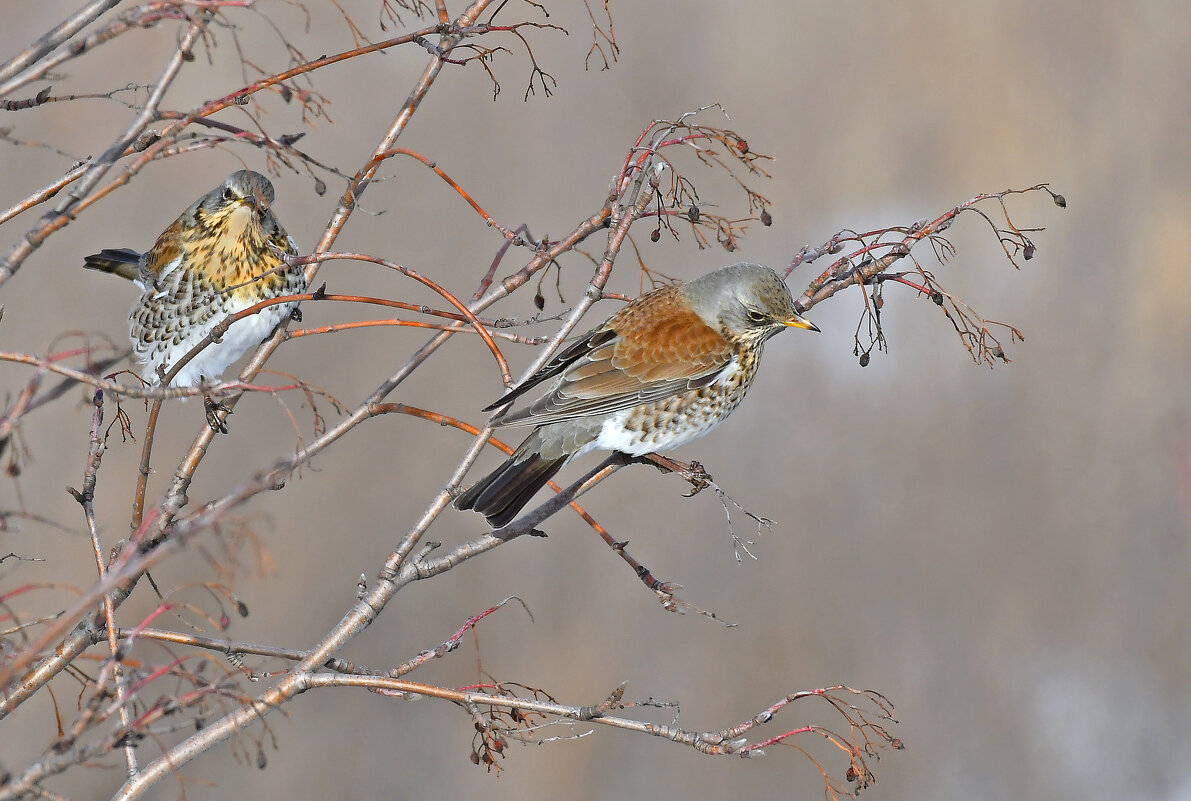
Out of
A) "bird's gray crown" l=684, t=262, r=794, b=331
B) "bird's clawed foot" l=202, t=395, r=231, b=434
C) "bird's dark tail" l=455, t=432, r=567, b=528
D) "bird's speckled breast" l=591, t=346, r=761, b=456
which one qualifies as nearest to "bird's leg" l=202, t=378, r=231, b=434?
"bird's clawed foot" l=202, t=395, r=231, b=434

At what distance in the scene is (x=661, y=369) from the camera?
3.86m

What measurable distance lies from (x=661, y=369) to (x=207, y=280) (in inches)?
67.2

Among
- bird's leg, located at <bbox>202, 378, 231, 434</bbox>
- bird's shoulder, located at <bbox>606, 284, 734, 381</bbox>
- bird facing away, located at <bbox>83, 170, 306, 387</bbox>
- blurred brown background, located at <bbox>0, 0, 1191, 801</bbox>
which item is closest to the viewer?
bird's leg, located at <bbox>202, 378, 231, 434</bbox>

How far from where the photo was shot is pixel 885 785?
8.89m

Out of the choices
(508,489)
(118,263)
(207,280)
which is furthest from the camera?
(118,263)

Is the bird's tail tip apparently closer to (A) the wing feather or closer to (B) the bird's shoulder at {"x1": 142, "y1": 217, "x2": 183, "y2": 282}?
(A) the wing feather

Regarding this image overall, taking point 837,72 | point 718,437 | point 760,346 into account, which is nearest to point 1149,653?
point 718,437

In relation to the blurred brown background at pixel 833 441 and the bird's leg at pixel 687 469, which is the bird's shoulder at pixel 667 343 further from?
the blurred brown background at pixel 833 441

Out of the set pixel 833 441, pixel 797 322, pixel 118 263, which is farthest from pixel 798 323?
pixel 833 441

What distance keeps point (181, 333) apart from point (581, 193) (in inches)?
254

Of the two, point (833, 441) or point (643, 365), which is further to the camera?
point (833, 441)

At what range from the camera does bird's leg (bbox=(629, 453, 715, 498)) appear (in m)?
3.43

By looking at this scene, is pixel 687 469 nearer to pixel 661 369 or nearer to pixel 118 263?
pixel 661 369

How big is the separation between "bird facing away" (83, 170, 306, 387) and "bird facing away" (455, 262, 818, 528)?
1.12 metres
